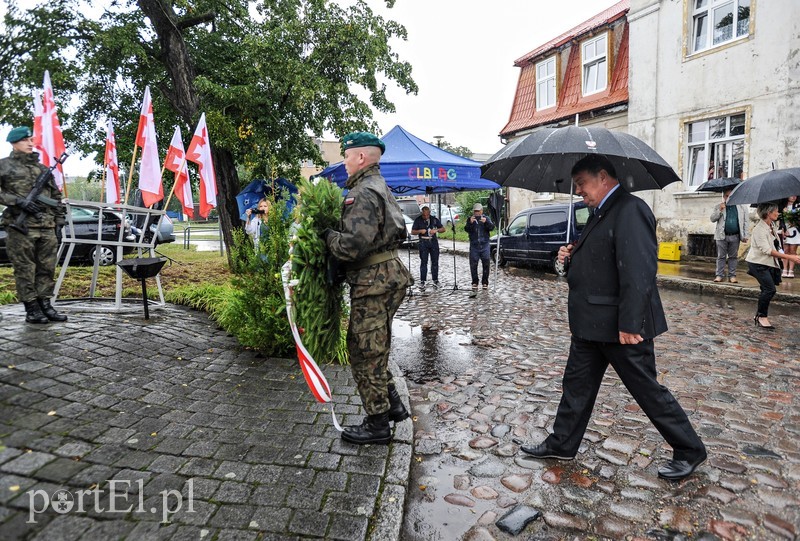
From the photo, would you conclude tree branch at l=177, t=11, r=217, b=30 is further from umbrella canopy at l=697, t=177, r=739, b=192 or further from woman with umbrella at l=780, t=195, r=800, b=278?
woman with umbrella at l=780, t=195, r=800, b=278

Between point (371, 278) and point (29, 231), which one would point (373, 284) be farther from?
point (29, 231)

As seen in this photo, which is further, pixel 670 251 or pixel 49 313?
pixel 670 251

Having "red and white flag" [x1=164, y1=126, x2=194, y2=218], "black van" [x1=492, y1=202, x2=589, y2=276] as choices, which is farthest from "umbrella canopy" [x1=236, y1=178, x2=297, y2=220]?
"black van" [x1=492, y1=202, x2=589, y2=276]

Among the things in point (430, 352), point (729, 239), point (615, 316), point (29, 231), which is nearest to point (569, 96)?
point (729, 239)

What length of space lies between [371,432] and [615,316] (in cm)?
189

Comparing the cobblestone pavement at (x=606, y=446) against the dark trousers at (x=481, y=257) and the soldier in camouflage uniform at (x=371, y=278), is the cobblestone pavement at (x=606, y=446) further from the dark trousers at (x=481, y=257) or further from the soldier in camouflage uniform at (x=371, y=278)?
the dark trousers at (x=481, y=257)

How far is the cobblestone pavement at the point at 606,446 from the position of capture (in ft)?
9.05

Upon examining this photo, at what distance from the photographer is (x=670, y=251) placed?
14.7 metres

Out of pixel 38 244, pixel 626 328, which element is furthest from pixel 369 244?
pixel 38 244

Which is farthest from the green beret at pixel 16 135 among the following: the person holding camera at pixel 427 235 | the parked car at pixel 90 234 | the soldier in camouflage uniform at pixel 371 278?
the person holding camera at pixel 427 235

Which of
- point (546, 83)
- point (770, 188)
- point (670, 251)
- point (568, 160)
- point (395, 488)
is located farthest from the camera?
point (546, 83)

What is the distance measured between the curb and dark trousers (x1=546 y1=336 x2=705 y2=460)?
3.58ft

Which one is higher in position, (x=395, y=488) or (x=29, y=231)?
(x=29, y=231)

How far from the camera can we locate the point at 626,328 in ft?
9.61
